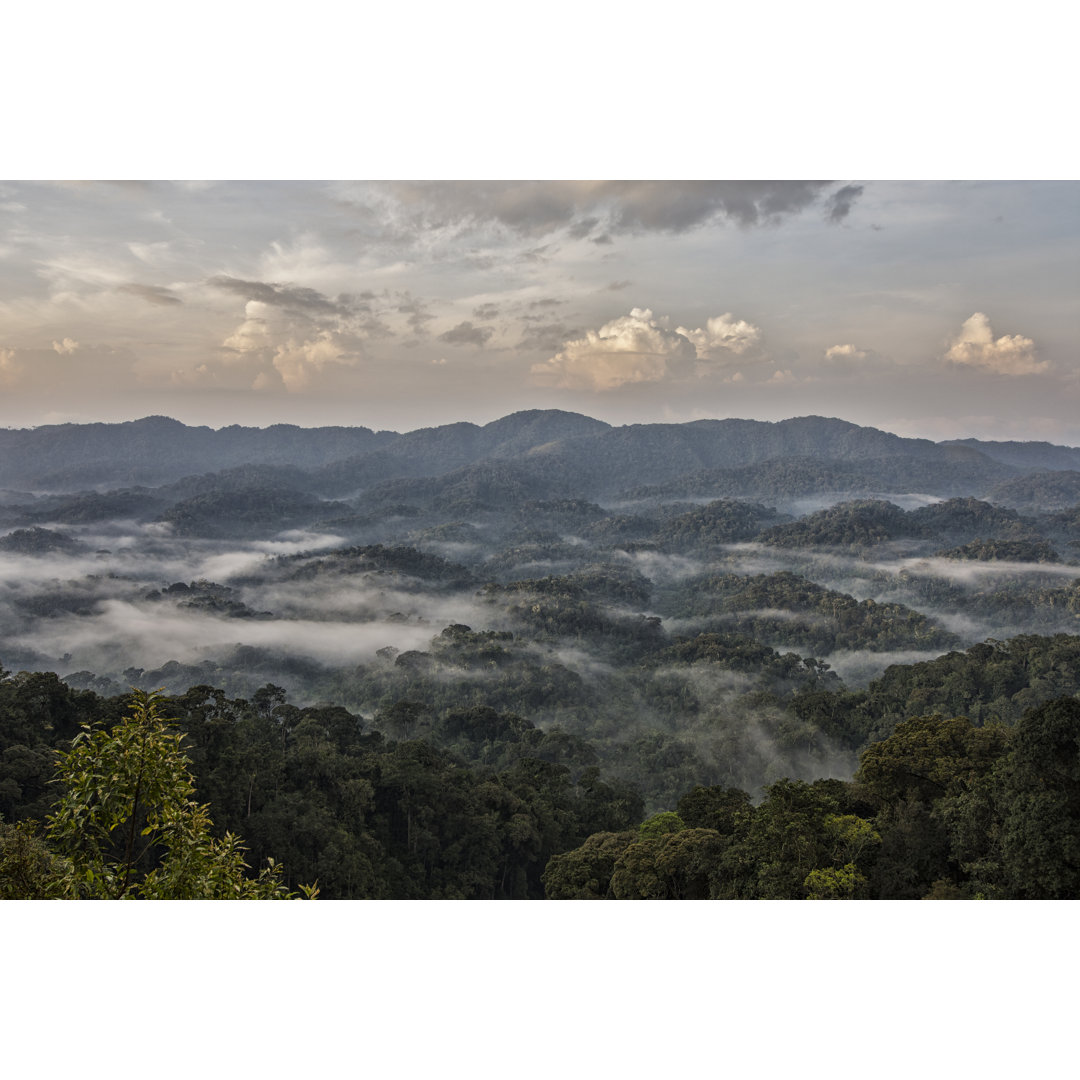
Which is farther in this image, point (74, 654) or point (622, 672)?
point (622, 672)

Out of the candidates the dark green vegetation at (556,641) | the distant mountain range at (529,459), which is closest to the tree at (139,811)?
the dark green vegetation at (556,641)

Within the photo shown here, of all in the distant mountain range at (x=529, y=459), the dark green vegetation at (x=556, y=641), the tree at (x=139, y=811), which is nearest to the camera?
the tree at (x=139, y=811)

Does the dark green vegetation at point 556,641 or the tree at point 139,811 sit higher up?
the tree at point 139,811

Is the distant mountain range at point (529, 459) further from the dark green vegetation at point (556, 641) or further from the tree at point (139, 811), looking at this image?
the tree at point (139, 811)

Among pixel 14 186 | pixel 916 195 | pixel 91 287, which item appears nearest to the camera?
pixel 14 186

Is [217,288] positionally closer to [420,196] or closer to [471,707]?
[420,196]

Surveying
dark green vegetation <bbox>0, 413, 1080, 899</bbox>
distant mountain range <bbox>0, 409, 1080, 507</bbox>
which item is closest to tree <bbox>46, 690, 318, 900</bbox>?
dark green vegetation <bbox>0, 413, 1080, 899</bbox>

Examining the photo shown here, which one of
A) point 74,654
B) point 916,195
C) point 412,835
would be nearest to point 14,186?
point 74,654
